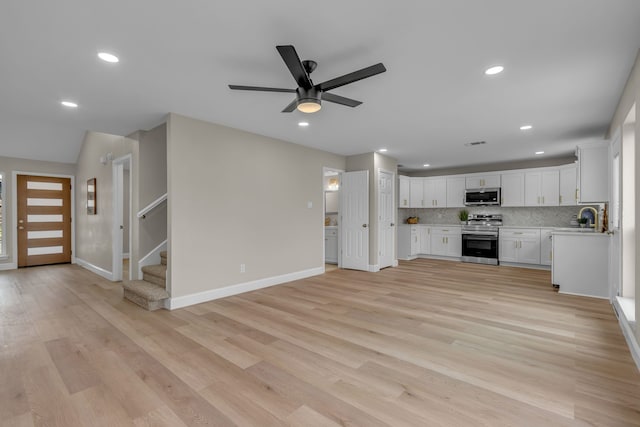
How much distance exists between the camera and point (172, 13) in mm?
1951

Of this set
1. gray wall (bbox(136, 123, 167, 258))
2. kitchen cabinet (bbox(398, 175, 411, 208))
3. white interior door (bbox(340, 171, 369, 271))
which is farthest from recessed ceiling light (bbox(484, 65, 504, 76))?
kitchen cabinet (bbox(398, 175, 411, 208))

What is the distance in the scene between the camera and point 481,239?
7.29 meters

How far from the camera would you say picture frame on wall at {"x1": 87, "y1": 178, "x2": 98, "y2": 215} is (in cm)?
627

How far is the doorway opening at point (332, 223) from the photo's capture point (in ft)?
22.4

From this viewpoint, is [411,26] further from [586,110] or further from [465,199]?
[465,199]

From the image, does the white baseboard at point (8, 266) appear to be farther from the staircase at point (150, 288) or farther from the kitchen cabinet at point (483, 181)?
the kitchen cabinet at point (483, 181)

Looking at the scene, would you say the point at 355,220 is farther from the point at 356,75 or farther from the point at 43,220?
the point at 43,220

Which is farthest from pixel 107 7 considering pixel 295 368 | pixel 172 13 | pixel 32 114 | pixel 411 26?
pixel 32 114

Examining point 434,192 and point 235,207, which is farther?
point 434,192

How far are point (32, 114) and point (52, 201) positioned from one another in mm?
4488

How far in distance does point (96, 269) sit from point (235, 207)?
3.79 metres

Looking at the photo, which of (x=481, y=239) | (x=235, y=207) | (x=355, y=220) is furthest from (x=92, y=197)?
(x=481, y=239)

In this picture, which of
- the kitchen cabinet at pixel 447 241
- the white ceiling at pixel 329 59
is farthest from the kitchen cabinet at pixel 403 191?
the white ceiling at pixel 329 59

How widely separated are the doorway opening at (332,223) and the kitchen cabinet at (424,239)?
244 cm
